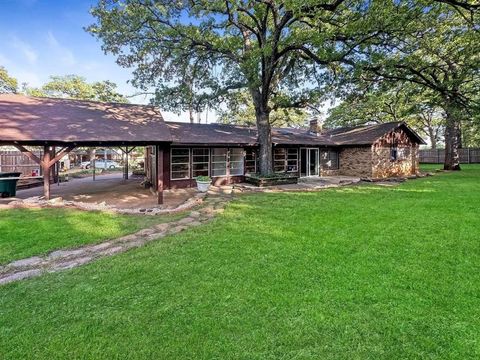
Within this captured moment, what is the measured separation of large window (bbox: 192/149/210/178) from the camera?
46.2 feet

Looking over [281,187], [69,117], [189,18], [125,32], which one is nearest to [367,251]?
[281,187]

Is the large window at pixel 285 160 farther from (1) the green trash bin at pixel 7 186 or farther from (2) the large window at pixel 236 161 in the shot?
(1) the green trash bin at pixel 7 186

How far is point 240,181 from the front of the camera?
15.4 meters

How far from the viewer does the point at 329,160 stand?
63.4ft

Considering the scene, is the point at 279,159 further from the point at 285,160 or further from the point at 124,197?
the point at 124,197

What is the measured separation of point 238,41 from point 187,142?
5663mm

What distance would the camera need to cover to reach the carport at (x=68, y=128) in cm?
860

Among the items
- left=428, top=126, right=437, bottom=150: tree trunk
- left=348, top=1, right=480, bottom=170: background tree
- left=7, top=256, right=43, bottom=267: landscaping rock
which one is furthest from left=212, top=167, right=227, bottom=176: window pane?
left=428, top=126, right=437, bottom=150: tree trunk

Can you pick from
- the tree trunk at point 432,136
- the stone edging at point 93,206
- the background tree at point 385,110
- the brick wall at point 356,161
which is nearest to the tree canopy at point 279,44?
the brick wall at point 356,161

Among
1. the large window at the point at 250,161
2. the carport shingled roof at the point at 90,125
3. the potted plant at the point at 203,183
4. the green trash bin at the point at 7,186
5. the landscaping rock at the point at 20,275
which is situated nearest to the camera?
the landscaping rock at the point at 20,275

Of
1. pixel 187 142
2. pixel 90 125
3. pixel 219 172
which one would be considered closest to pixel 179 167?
pixel 187 142

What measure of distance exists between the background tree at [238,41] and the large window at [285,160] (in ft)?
6.93

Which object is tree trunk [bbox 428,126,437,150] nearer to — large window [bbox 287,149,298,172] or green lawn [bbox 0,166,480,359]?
large window [bbox 287,149,298,172]

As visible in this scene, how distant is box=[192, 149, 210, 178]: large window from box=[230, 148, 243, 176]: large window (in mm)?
1428
